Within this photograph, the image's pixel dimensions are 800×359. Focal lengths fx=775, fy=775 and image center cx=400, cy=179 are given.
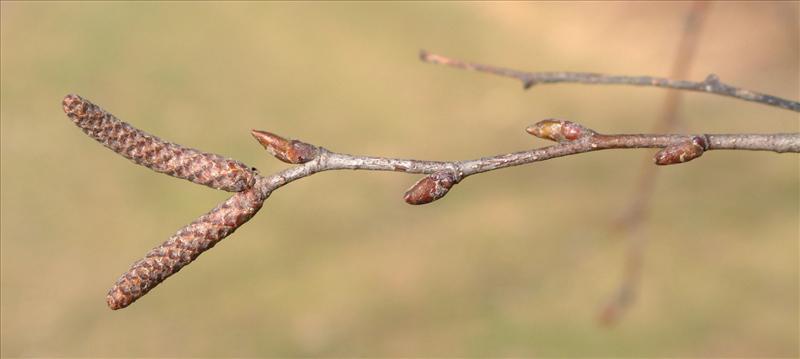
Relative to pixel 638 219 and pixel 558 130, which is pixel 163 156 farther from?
pixel 638 219

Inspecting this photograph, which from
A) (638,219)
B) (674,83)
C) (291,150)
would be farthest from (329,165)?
(638,219)

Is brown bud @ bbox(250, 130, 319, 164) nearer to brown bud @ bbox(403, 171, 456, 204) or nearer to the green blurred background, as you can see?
brown bud @ bbox(403, 171, 456, 204)

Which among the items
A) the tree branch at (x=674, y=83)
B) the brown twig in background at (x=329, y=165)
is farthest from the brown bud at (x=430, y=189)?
the tree branch at (x=674, y=83)

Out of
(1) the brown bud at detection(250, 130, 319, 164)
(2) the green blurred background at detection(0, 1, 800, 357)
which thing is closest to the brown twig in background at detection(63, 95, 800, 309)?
(1) the brown bud at detection(250, 130, 319, 164)

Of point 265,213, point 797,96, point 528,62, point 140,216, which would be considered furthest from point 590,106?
point 140,216

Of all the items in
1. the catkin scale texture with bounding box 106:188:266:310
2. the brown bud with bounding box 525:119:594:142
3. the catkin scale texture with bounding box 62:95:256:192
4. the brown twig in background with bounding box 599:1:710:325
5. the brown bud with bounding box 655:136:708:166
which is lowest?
the catkin scale texture with bounding box 106:188:266:310

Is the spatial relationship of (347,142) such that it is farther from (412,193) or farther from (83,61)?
(412,193)
